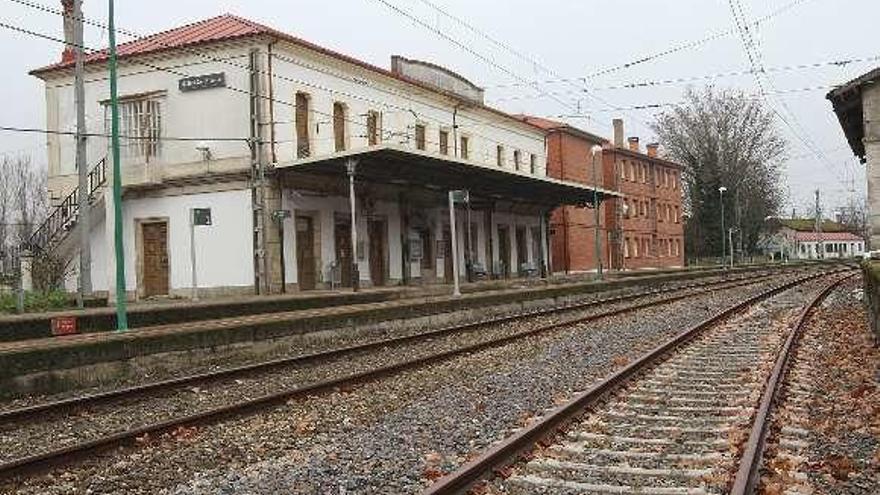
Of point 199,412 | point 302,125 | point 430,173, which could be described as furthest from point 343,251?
point 199,412

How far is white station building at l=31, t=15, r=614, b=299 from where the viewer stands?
2709 centimetres

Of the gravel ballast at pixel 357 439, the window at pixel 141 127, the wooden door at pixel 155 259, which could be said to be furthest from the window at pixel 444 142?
the gravel ballast at pixel 357 439

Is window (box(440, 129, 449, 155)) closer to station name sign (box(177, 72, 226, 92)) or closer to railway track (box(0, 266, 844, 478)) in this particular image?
station name sign (box(177, 72, 226, 92))

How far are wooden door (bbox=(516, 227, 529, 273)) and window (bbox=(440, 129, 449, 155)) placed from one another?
298 inches

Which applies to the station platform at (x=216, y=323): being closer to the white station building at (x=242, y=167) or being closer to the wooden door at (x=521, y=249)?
the white station building at (x=242, y=167)

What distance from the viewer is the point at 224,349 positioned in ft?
46.9

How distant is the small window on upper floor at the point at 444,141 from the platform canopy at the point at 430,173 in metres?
2.83

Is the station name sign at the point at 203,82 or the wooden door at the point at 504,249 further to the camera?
the wooden door at the point at 504,249

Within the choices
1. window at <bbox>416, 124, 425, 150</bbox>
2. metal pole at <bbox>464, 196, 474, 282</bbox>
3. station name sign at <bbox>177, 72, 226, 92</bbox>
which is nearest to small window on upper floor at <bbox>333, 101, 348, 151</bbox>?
station name sign at <bbox>177, 72, 226, 92</bbox>

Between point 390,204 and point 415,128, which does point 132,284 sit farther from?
point 415,128

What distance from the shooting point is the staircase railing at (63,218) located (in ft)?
91.5

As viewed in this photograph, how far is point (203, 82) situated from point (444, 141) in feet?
42.3

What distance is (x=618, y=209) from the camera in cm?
6188

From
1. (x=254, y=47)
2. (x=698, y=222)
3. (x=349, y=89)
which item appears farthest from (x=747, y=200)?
(x=254, y=47)
